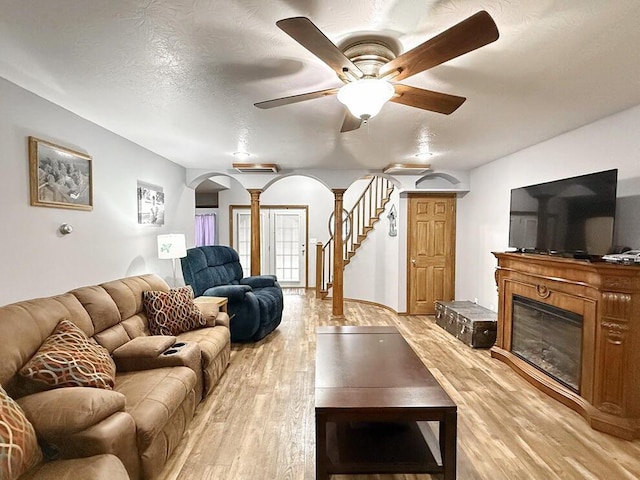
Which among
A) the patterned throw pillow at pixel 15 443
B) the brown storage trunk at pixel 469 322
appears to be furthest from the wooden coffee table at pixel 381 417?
the brown storage trunk at pixel 469 322

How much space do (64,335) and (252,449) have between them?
1.34m

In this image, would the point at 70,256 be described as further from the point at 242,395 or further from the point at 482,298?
the point at 482,298

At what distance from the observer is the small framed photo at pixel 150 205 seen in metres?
4.02

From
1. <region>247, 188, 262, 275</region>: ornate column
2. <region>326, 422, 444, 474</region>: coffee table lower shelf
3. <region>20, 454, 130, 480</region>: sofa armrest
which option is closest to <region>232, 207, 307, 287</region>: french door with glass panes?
<region>247, 188, 262, 275</region>: ornate column

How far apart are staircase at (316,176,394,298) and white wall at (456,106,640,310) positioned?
5.27ft

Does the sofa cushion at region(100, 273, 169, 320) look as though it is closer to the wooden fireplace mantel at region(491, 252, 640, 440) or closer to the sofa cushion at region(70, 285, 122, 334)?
the sofa cushion at region(70, 285, 122, 334)

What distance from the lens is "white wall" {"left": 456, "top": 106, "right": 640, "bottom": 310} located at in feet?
9.06

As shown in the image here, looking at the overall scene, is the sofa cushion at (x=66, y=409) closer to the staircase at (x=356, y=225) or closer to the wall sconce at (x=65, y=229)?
the wall sconce at (x=65, y=229)

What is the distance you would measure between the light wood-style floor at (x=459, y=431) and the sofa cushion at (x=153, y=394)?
37cm

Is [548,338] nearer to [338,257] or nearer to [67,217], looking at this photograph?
[338,257]

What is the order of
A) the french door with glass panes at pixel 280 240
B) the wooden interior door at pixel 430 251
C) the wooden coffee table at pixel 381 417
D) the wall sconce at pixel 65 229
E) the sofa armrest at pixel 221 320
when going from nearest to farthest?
the wooden coffee table at pixel 381 417 → the wall sconce at pixel 65 229 → the sofa armrest at pixel 221 320 → the wooden interior door at pixel 430 251 → the french door with glass panes at pixel 280 240

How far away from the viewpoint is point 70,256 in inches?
113

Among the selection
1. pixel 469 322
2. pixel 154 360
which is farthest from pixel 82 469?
pixel 469 322

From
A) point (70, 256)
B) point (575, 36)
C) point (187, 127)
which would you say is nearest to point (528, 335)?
point (575, 36)
